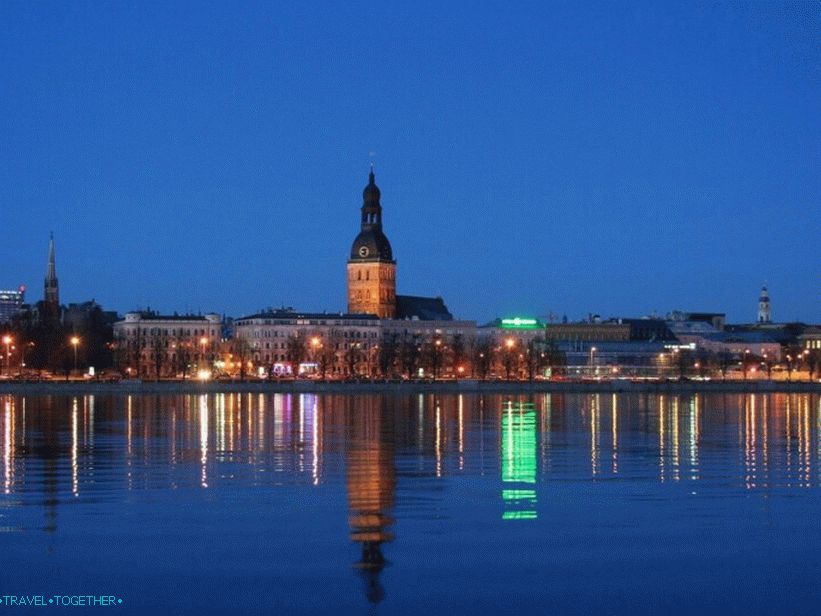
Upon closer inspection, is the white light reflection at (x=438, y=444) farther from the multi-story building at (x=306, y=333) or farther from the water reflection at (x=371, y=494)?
the multi-story building at (x=306, y=333)

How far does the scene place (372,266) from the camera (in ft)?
640

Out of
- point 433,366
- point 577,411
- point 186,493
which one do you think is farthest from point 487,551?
point 433,366

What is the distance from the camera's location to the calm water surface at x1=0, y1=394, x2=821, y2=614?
15.5m

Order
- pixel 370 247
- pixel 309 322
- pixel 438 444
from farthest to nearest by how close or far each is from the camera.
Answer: pixel 370 247 → pixel 309 322 → pixel 438 444

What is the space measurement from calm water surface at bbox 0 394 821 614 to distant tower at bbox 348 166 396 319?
155019 mm

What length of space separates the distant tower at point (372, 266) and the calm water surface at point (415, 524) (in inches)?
6103

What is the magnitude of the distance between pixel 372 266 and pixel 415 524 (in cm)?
17536

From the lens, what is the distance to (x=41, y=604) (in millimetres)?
14703

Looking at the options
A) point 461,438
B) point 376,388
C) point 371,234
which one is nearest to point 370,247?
point 371,234

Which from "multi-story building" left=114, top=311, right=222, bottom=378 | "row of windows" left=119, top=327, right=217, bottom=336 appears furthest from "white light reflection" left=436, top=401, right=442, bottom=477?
"row of windows" left=119, top=327, right=217, bottom=336

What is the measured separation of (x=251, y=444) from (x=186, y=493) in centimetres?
1256

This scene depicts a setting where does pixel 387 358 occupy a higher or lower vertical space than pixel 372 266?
lower

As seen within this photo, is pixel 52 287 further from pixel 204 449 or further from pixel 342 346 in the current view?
pixel 204 449

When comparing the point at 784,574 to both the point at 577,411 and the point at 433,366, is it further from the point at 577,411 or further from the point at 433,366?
the point at 433,366
